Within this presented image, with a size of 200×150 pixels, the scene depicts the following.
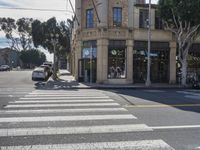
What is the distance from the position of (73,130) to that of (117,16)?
2411 centimetres

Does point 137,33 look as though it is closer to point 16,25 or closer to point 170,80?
point 170,80

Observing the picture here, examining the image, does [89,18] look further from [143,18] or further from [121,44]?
[143,18]

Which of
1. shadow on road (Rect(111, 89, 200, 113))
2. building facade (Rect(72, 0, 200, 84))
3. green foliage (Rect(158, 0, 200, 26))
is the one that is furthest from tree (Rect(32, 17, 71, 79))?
shadow on road (Rect(111, 89, 200, 113))

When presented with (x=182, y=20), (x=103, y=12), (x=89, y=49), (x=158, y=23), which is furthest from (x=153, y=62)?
(x=103, y=12)

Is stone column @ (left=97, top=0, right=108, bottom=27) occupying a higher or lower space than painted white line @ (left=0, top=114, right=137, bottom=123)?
higher

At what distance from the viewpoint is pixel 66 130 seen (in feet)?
28.7

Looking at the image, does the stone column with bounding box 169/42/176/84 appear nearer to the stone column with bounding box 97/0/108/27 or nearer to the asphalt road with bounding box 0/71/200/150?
the stone column with bounding box 97/0/108/27

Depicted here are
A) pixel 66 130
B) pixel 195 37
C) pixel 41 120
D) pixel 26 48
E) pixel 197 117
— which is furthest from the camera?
pixel 26 48

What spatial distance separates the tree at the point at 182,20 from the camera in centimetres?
2716

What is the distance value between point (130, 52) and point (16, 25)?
6571cm

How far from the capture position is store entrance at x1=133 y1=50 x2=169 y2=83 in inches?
1275

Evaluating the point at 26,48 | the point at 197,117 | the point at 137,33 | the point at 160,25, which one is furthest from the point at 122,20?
the point at 26,48

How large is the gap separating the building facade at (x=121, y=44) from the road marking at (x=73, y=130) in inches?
871

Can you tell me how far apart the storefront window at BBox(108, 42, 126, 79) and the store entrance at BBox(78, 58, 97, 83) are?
1.60 meters
